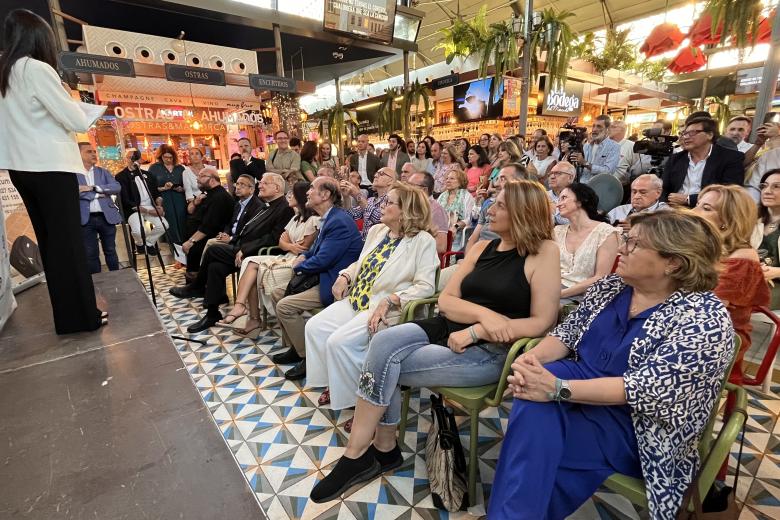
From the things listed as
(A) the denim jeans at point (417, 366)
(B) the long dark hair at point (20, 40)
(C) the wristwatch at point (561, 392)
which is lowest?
(A) the denim jeans at point (417, 366)

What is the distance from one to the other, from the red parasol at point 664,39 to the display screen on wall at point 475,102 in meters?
3.00

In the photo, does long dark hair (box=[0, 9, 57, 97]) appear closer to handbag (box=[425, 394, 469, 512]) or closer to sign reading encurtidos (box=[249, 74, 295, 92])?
handbag (box=[425, 394, 469, 512])

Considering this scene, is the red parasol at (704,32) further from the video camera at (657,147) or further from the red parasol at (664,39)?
the red parasol at (664,39)

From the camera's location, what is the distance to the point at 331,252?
9.06 ft

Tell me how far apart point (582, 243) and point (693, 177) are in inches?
62.5

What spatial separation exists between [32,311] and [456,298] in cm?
264

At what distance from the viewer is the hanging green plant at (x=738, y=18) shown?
3.63 meters

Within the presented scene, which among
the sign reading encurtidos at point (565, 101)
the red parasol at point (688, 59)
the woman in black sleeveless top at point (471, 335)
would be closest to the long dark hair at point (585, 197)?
the woman in black sleeveless top at point (471, 335)

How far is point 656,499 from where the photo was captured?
115 cm

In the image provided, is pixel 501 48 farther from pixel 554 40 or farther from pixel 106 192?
pixel 106 192

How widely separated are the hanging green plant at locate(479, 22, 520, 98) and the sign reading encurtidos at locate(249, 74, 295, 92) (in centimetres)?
352

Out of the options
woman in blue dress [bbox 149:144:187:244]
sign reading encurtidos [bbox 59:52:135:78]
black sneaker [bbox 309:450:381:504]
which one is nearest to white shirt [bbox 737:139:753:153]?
black sneaker [bbox 309:450:381:504]

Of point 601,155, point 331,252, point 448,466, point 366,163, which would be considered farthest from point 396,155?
point 448,466

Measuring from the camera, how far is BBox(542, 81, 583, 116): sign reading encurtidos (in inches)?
374
